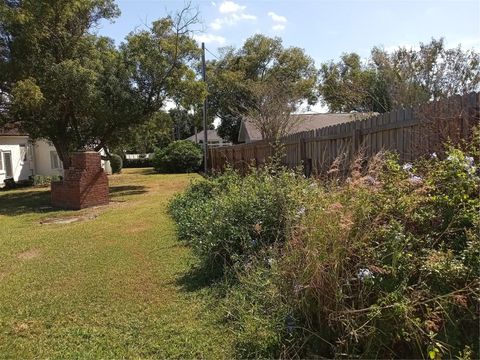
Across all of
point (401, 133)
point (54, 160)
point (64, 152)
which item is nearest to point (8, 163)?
point (54, 160)

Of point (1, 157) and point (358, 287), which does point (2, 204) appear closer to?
point (1, 157)

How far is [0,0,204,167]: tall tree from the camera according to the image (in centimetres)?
1662

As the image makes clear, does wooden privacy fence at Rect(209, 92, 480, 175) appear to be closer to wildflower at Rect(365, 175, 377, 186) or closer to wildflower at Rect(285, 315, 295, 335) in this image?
wildflower at Rect(365, 175, 377, 186)

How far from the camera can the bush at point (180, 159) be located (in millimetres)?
34625

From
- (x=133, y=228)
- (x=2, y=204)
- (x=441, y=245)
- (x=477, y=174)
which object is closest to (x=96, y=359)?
(x=441, y=245)

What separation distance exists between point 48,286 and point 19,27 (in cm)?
→ 1486

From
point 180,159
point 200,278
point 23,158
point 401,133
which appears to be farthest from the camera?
point 180,159

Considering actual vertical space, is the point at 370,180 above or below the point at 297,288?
above

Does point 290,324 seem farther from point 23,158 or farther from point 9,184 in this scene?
point 23,158

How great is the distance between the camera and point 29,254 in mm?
7492

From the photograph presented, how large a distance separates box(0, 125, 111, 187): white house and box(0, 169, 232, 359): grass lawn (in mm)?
17512

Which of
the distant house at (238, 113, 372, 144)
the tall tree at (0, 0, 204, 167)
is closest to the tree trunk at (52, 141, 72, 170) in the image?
the tall tree at (0, 0, 204, 167)

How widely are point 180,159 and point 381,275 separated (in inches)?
1269

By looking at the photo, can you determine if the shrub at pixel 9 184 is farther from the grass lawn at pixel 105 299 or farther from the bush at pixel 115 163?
the grass lawn at pixel 105 299
